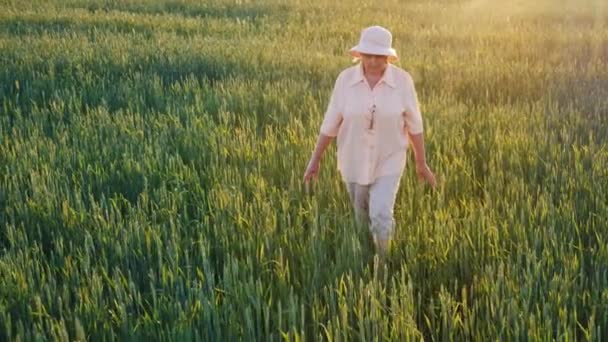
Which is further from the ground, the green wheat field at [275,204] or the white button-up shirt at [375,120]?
the white button-up shirt at [375,120]

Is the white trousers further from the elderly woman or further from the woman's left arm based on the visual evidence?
the woman's left arm

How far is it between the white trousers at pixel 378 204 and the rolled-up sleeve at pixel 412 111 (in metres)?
0.23

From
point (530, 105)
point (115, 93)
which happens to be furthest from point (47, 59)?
point (530, 105)

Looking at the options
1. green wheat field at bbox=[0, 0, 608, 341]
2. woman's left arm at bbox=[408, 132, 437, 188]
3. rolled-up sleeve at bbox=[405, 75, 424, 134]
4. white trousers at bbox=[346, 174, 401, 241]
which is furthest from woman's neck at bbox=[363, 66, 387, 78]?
green wheat field at bbox=[0, 0, 608, 341]

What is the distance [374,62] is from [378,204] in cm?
64

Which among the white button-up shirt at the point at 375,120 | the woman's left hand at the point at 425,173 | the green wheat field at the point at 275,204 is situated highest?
the white button-up shirt at the point at 375,120

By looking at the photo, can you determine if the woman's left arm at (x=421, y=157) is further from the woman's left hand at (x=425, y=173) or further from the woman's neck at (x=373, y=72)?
the woman's neck at (x=373, y=72)

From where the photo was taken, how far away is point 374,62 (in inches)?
138

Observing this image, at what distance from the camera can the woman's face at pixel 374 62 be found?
3.49 meters

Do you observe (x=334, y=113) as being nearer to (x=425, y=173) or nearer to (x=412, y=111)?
(x=412, y=111)

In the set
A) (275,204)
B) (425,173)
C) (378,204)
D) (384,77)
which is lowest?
(275,204)

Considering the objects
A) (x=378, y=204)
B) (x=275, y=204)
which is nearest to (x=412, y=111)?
(x=378, y=204)

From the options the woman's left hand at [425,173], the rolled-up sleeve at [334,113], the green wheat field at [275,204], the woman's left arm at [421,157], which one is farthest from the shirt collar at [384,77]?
the green wheat field at [275,204]

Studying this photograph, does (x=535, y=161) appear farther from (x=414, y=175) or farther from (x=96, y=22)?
(x=96, y=22)
